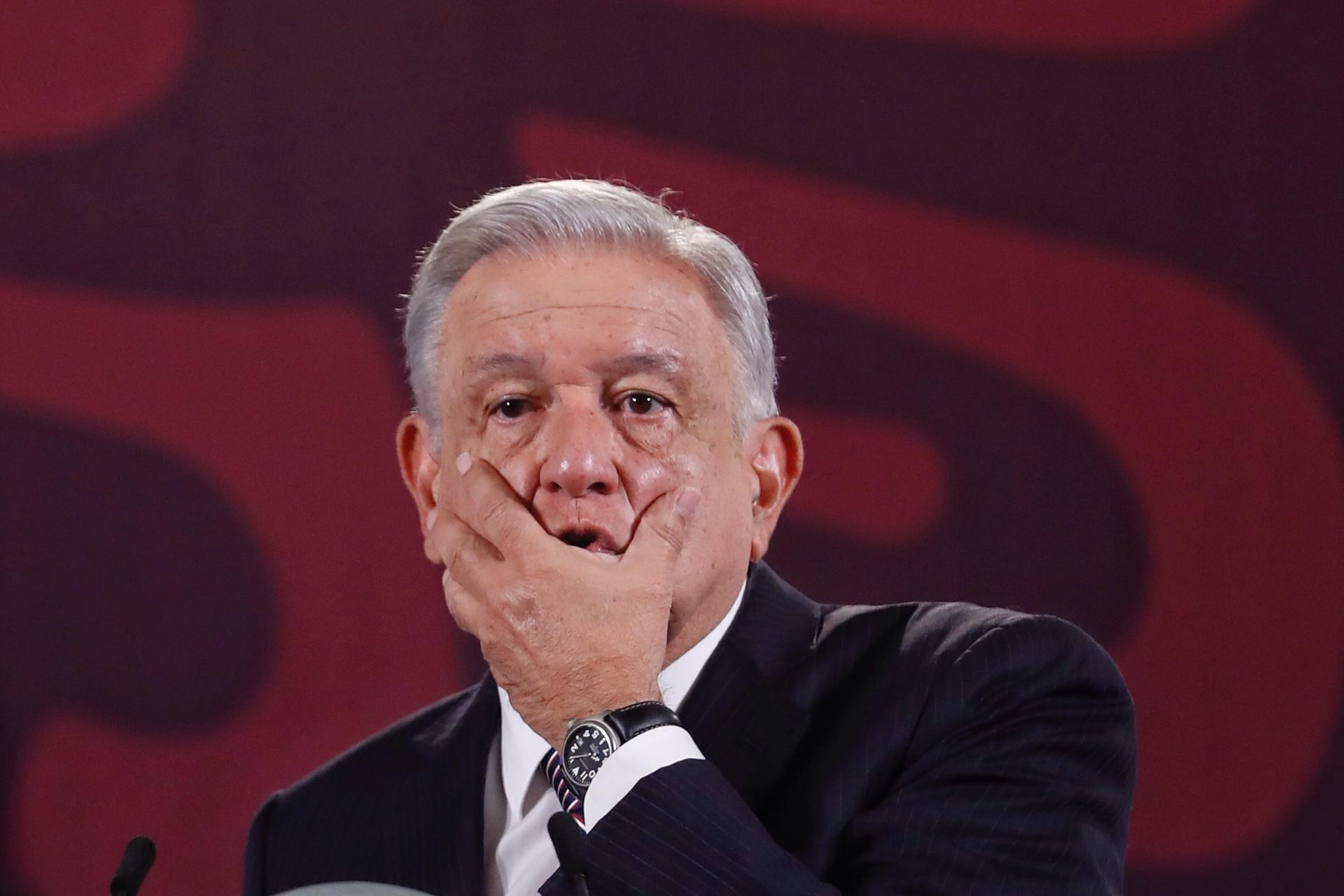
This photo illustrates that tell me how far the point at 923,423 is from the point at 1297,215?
843 mm

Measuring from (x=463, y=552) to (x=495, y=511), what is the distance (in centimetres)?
6

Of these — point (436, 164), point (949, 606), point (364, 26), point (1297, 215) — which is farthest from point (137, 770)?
point (1297, 215)

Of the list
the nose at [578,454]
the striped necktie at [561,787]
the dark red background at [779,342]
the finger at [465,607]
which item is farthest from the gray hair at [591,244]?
the dark red background at [779,342]

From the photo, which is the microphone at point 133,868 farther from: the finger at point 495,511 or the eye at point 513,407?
the eye at point 513,407

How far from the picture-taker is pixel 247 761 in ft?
9.68

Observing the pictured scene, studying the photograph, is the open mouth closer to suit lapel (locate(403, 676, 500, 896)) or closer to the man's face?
the man's face

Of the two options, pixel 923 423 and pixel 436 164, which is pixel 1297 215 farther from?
pixel 436 164

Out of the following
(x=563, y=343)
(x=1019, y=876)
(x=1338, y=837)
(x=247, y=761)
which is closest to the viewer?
(x=1019, y=876)

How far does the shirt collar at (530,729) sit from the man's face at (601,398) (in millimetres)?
75

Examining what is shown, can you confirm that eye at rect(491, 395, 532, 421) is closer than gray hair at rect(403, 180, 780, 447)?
Yes

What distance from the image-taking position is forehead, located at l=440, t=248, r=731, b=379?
1.74 meters

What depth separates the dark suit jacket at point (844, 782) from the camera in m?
1.38

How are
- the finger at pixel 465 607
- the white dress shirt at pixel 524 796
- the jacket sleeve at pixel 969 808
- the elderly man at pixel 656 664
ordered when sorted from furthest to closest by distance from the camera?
the white dress shirt at pixel 524 796
the finger at pixel 465 607
the elderly man at pixel 656 664
the jacket sleeve at pixel 969 808

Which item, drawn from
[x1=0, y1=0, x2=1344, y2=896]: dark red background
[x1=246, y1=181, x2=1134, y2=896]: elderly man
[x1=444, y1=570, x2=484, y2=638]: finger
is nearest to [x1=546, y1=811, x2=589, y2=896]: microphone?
[x1=246, y1=181, x2=1134, y2=896]: elderly man
